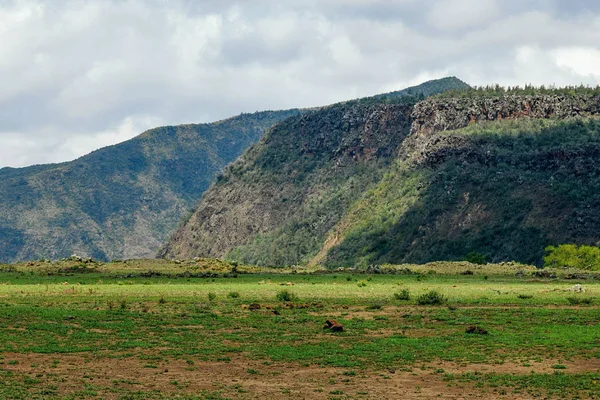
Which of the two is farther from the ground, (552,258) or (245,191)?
(245,191)

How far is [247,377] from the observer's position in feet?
109

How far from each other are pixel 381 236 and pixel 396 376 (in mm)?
95410

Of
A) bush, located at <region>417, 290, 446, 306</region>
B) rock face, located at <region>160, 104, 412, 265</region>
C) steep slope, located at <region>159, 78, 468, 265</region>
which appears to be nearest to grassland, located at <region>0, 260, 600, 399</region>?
bush, located at <region>417, 290, 446, 306</region>

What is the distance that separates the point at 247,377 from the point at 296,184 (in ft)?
442

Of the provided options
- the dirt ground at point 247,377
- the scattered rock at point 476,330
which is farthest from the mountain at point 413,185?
the dirt ground at point 247,377

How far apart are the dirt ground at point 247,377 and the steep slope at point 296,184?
351ft

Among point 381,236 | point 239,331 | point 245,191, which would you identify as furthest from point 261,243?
point 239,331

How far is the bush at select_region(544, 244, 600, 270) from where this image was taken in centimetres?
10194

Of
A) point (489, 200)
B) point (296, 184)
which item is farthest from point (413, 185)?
point (296, 184)

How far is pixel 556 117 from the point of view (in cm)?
14012

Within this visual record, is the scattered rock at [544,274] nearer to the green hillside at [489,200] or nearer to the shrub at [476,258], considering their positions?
the shrub at [476,258]

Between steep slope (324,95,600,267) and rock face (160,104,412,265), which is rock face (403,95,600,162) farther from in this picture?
rock face (160,104,412,265)

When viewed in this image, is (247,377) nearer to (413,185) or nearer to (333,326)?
(333,326)

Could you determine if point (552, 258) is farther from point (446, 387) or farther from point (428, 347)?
point (446, 387)
